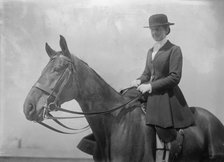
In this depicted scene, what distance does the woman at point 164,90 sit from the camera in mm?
2045

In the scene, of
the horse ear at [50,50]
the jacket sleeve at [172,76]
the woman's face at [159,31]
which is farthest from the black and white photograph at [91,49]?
the horse ear at [50,50]

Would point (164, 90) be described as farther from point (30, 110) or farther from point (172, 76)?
point (30, 110)

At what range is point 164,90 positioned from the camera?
2.12 metres

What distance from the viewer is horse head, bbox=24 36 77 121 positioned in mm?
1937

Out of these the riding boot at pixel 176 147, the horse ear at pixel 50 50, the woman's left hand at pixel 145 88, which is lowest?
the riding boot at pixel 176 147

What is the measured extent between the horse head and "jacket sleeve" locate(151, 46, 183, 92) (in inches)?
20.9

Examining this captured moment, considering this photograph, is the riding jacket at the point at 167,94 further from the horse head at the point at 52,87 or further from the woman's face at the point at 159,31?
the horse head at the point at 52,87

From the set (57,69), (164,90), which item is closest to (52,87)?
(57,69)

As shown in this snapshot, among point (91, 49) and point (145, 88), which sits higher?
point (91, 49)

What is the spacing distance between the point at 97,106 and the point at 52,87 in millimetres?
304

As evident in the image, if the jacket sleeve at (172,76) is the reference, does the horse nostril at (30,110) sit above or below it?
below

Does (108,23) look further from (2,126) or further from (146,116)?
(2,126)

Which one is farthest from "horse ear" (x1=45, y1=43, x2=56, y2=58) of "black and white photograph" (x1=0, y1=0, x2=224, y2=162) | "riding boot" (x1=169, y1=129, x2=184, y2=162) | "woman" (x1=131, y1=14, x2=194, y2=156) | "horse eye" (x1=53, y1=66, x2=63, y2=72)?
"riding boot" (x1=169, y1=129, x2=184, y2=162)

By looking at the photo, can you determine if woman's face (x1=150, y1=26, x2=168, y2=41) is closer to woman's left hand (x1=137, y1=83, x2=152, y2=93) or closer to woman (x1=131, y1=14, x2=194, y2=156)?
woman (x1=131, y1=14, x2=194, y2=156)
